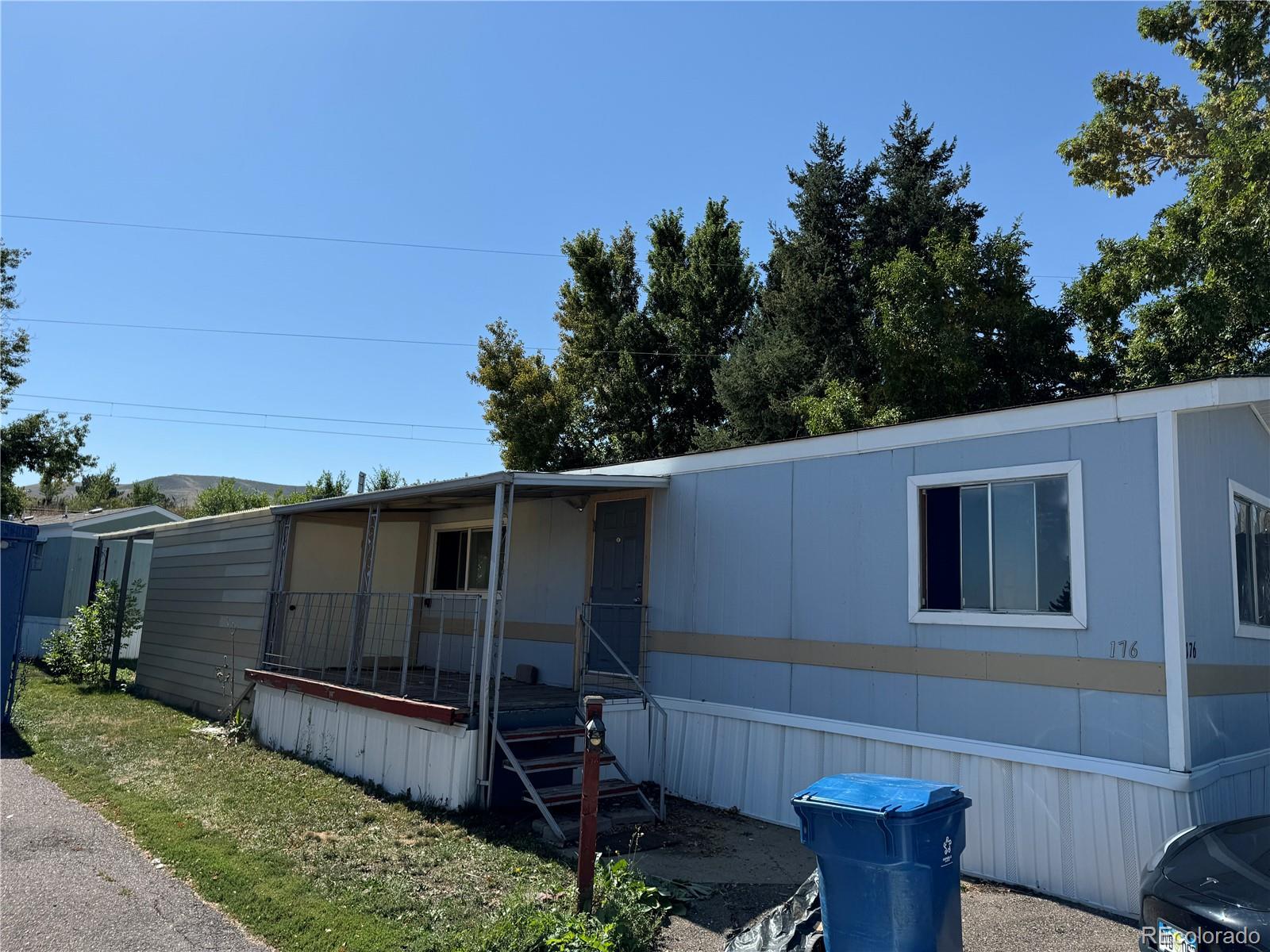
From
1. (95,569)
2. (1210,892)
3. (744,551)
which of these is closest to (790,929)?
(1210,892)

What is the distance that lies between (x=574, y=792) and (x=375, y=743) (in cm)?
256

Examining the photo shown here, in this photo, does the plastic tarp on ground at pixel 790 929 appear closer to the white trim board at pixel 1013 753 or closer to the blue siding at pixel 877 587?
the white trim board at pixel 1013 753

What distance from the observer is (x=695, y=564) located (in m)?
8.50

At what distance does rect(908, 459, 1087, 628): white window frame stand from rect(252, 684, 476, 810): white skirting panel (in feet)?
12.6

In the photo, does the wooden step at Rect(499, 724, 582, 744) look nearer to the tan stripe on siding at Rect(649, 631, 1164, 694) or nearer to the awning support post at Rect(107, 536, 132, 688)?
the tan stripe on siding at Rect(649, 631, 1164, 694)

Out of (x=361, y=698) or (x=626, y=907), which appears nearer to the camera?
(x=626, y=907)

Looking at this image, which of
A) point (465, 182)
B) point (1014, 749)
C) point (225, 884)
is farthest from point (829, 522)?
point (465, 182)

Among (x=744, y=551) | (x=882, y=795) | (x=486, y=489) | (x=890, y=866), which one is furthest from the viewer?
(x=744, y=551)

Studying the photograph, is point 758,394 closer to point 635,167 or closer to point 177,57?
point 635,167

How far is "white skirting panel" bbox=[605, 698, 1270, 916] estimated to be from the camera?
17.6ft

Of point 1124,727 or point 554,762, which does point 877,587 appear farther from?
point 554,762

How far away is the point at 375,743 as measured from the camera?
8453 mm

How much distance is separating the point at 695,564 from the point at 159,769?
18.9 feet

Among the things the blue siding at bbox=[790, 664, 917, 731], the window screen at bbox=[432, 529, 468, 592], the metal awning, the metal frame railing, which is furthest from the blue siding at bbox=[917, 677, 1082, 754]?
the window screen at bbox=[432, 529, 468, 592]
